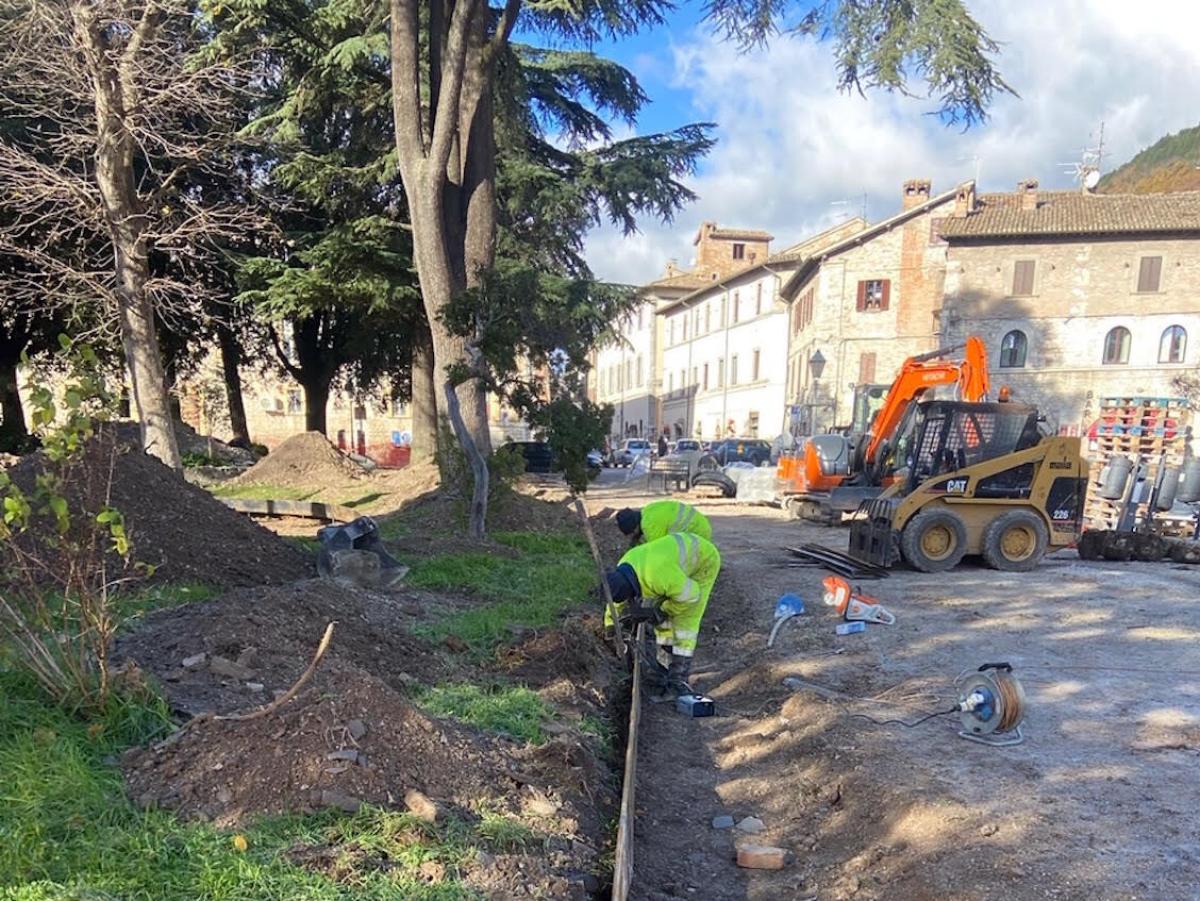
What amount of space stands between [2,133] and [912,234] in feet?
102

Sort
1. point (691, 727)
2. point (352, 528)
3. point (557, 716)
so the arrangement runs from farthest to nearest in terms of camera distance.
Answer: point (352, 528) < point (691, 727) < point (557, 716)

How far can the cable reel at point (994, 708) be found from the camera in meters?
4.50

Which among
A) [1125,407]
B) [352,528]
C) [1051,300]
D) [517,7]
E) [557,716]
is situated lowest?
[557,716]

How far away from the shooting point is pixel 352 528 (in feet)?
25.3

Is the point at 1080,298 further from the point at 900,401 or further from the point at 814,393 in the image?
the point at 900,401

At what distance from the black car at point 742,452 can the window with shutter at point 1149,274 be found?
16714 millimetres

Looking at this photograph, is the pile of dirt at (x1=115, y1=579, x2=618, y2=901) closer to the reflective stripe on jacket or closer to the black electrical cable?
the reflective stripe on jacket

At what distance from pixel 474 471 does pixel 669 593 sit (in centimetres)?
525

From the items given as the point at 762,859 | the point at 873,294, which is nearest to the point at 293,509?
the point at 762,859

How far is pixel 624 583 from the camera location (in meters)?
5.28

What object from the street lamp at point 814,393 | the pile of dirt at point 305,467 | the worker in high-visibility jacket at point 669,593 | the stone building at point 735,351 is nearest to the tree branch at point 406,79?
the pile of dirt at point 305,467

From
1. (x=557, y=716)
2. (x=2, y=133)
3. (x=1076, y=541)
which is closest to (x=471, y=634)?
(x=557, y=716)

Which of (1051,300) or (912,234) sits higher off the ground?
(912,234)

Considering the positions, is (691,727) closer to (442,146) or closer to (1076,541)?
(1076,541)
